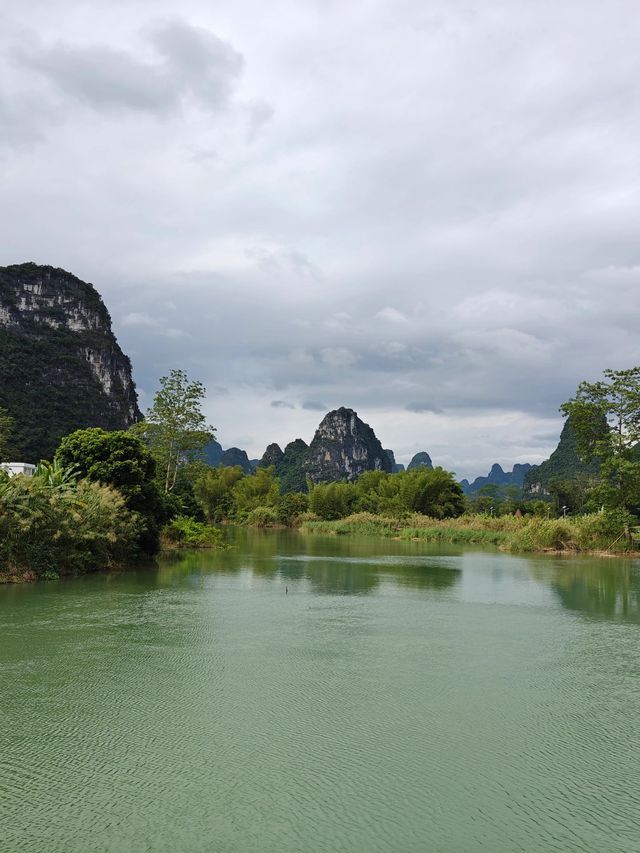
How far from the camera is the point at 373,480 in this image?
50.4 meters

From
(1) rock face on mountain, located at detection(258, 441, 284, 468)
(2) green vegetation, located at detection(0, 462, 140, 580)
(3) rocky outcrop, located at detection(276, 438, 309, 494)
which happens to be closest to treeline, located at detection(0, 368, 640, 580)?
(2) green vegetation, located at detection(0, 462, 140, 580)

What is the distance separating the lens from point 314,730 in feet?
15.7

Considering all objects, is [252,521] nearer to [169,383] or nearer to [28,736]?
[169,383]

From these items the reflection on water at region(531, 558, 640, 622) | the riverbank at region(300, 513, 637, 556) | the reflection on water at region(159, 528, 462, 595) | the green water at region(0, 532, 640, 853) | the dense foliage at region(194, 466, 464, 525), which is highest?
the dense foliage at region(194, 466, 464, 525)

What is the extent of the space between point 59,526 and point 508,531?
21217mm

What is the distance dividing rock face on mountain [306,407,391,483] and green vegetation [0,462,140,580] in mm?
72633

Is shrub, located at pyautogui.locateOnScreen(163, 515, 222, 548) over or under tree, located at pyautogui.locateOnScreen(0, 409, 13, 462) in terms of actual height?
under

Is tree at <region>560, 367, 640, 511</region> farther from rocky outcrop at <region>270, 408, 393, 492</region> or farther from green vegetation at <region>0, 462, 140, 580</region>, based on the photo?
rocky outcrop at <region>270, 408, 393, 492</region>

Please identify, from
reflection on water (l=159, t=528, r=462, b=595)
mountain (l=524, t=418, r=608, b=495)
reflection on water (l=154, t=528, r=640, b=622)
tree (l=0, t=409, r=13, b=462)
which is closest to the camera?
reflection on water (l=154, t=528, r=640, b=622)

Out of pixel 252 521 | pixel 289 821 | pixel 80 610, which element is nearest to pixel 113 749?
pixel 289 821

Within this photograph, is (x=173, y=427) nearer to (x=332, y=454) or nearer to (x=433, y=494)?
(x=433, y=494)

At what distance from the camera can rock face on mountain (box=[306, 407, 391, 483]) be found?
8925cm

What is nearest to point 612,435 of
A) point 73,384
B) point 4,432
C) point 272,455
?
point 4,432

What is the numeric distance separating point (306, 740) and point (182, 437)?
21.4 m
